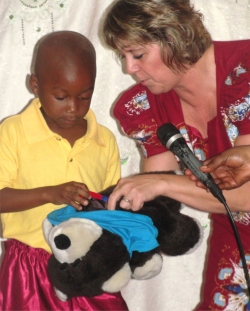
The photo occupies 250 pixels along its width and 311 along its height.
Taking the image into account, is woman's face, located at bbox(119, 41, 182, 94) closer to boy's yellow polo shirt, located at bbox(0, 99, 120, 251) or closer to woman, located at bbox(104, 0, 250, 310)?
woman, located at bbox(104, 0, 250, 310)

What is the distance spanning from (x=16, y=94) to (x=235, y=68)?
765 millimetres

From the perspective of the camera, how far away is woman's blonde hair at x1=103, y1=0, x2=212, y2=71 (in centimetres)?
134

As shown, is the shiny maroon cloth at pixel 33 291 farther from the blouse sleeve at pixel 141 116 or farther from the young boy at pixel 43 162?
the blouse sleeve at pixel 141 116

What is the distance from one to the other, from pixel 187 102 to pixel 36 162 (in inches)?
18.0

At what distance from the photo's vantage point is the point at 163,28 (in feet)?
4.42

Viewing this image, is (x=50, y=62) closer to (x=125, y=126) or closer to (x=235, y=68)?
(x=125, y=126)

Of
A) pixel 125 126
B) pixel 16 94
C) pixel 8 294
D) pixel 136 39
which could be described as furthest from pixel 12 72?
pixel 8 294

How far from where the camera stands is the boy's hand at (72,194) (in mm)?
1192

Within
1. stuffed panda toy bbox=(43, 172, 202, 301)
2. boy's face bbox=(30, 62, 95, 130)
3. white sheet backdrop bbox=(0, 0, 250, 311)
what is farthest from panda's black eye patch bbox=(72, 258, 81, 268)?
white sheet backdrop bbox=(0, 0, 250, 311)

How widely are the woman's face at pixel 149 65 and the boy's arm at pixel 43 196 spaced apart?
0.35 meters

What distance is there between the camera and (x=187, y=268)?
77.6 inches

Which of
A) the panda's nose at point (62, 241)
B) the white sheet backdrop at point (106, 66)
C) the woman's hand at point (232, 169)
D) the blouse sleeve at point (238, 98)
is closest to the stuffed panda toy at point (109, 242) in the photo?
the panda's nose at point (62, 241)

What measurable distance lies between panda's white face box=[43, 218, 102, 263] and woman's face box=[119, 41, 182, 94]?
0.44 m

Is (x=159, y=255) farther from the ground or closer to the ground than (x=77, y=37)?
closer to the ground
